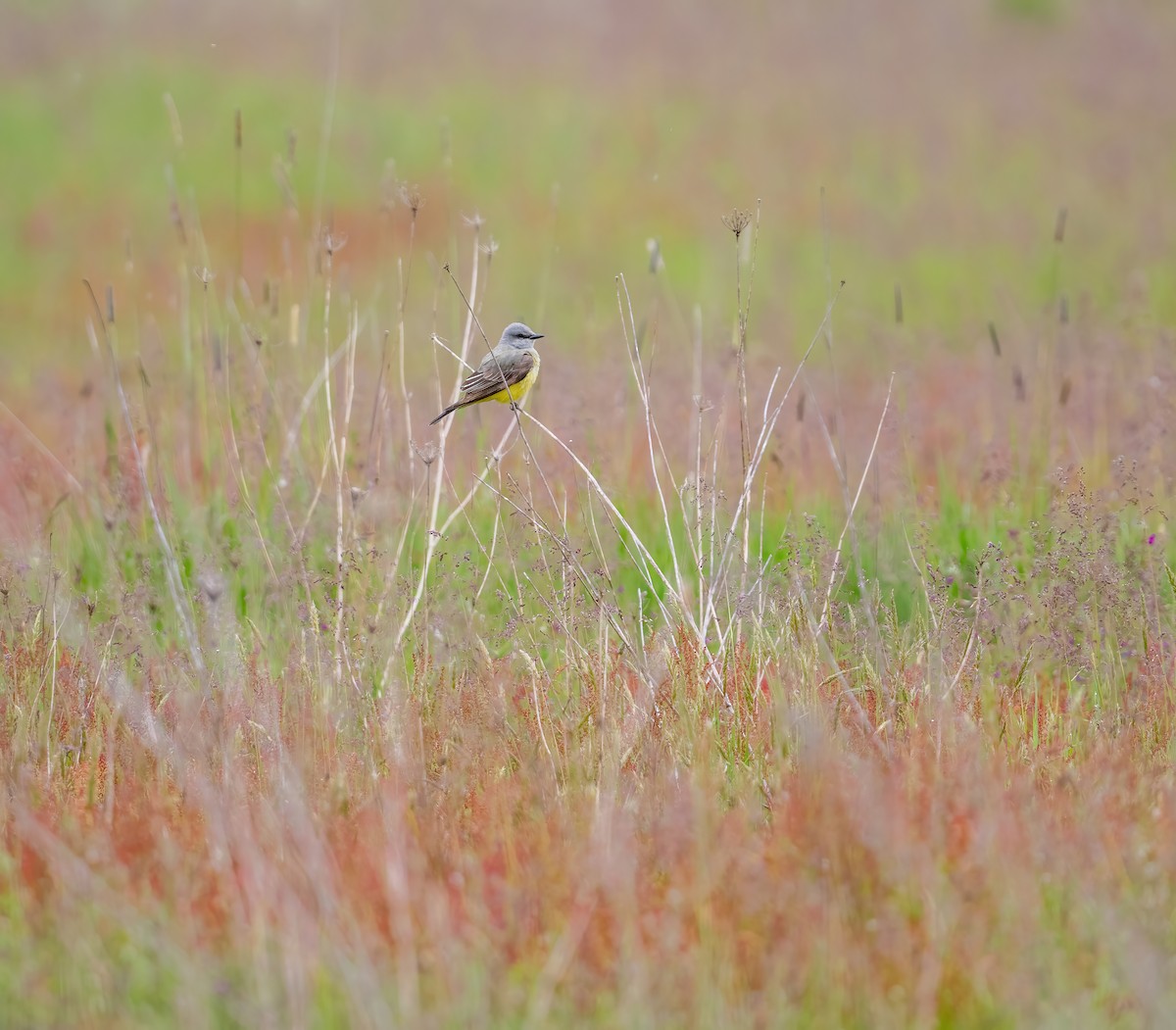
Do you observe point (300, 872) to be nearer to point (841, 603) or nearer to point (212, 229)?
point (841, 603)

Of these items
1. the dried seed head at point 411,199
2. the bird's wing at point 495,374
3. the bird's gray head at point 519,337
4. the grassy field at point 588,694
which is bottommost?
the grassy field at point 588,694

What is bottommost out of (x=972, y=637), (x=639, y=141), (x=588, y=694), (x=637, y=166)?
(x=588, y=694)

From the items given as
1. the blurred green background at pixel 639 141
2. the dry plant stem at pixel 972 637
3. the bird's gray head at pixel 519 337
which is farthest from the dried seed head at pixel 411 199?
the blurred green background at pixel 639 141

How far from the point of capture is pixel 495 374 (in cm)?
492

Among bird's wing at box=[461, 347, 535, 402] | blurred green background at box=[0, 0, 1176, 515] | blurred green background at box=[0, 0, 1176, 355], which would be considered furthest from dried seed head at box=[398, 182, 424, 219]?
blurred green background at box=[0, 0, 1176, 355]

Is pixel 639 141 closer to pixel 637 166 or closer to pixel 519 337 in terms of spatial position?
pixel 637 166

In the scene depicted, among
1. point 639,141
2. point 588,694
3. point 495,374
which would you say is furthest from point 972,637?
point 639,141

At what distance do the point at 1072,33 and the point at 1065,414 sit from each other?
17.0 meters

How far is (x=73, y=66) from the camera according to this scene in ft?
56.4

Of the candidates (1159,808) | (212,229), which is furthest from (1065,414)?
(212,229)

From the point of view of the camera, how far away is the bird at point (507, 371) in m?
4.88

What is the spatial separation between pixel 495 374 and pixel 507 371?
201 mm

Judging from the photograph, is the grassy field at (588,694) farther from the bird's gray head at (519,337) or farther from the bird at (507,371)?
the bird's gray head at (519,337)

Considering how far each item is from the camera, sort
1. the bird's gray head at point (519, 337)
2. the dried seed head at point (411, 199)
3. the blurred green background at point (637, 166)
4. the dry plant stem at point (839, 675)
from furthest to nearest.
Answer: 1. the blurred green background at point (637, 166)
2. the bird's gray head at point (519, 337)
3. the dried seed head at point (411, 199)
4. the dry plant stem at point (839, 675)
